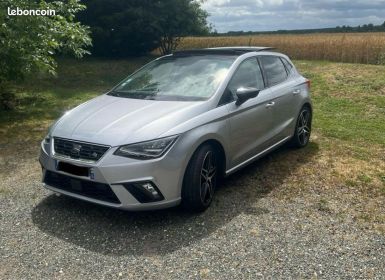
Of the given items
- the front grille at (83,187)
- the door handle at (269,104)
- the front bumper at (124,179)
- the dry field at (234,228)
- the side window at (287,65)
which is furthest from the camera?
the side window at (287,65)

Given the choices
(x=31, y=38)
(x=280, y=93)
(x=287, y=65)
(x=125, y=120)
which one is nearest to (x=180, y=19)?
(x=31, y=38)

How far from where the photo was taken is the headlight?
3568mm

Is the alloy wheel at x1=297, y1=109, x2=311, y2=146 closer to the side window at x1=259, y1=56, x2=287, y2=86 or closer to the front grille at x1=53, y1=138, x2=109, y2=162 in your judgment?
the side window at x1=259, y1=56, x2=287, y2=86

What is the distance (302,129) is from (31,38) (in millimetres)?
5610

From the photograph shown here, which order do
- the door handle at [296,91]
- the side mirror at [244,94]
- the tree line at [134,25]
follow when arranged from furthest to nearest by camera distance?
the tree line at [134,25] → the door handle at [296,91] → the side mirror at [244,94]

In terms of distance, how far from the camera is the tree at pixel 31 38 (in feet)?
25.3

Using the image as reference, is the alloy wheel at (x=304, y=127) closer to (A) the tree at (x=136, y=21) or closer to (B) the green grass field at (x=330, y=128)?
(B) the green grass field at (x=330, y=128)

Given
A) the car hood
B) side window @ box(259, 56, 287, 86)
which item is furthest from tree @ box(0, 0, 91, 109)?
side window @ box(259, 56, 287, 86)

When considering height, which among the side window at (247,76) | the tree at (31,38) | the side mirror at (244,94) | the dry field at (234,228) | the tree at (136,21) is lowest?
the dry field at (234,228)

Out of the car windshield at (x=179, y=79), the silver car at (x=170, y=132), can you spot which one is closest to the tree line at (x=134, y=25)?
the car windshield at (x=179, y=79)

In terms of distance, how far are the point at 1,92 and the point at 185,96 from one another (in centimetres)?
699

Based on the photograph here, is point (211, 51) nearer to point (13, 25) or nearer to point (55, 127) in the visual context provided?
point (55, 127)

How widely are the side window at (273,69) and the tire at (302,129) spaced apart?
0.75 metres

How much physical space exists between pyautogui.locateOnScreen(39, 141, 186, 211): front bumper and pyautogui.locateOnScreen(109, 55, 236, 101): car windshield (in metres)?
1.02
